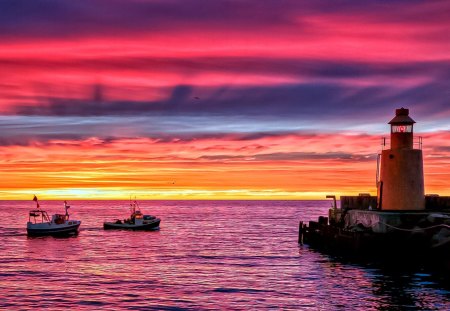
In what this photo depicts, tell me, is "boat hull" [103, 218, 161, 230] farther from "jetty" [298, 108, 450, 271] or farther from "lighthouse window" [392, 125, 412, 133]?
"lighthouse window" [392, 125, 412, 133]

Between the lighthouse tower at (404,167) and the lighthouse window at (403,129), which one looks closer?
the lighthouse tower at (404,167)

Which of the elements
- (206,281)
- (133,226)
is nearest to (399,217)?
(206,281)

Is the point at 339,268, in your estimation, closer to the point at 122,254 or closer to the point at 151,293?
the point at 151,293

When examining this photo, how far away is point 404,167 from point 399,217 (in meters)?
5.57

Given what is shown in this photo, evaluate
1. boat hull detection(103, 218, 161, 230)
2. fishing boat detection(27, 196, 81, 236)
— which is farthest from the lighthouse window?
boat hull detection(103, 218, 161, 230)

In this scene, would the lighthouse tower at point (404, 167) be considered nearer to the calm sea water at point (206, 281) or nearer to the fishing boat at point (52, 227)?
the calm sea water at point (206, 281)

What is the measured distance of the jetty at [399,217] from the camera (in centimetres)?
4489

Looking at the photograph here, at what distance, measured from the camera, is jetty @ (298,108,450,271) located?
44.9m

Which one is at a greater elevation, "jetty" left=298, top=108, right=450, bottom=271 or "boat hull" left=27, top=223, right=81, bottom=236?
"jetty" left=298, top=108, right=450, bottom=271

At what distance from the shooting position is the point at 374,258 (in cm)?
4828

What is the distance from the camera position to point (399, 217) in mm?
47688

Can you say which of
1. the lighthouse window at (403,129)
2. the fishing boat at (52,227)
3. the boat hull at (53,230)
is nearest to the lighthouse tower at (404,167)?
the lighthouse window at (403,129)

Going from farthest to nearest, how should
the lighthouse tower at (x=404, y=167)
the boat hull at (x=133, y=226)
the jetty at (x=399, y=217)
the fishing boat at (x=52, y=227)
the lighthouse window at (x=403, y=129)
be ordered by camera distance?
the boat hull at (x=133, y=226), the fishing boat at (x=52, y=227), the lighthouse window at (x=403, y=129), the lighthouse tower at (x=404, y=167), the jetty at (x=399, y=217)

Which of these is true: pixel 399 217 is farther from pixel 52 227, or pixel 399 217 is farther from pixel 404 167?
pixel 52 227
